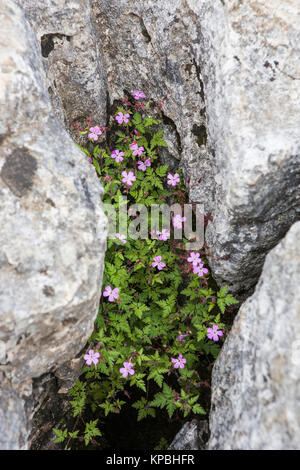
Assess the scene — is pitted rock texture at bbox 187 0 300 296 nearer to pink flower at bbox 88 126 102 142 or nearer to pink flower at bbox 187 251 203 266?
pink flower at bbox 187 251 203 266

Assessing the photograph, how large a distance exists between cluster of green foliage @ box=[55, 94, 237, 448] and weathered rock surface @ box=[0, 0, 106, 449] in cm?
87

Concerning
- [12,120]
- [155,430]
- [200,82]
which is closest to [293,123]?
[200,82]

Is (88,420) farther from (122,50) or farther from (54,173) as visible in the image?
(122,50)

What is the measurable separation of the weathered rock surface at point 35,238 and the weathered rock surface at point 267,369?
130 cm

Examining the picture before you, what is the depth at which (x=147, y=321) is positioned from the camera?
4.38 meters

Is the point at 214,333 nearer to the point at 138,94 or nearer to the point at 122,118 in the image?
the point at 122,118

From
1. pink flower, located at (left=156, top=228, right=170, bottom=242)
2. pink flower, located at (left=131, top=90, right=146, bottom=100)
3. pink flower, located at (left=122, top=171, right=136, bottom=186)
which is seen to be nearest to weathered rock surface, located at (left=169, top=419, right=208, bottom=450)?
pink flower, located at (left=156, top=228, right=170, bottom=242)

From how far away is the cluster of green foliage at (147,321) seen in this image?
4.03m

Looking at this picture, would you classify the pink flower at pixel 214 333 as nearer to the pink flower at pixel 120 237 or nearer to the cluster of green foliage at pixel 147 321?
the cluster of green foliage at pixel 147 321

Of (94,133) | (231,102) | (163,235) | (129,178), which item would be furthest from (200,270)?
(94,133)

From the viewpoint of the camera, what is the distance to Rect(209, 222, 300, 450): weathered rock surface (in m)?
2.55

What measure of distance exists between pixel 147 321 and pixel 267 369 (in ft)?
6.02

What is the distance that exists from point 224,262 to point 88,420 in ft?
7.53
